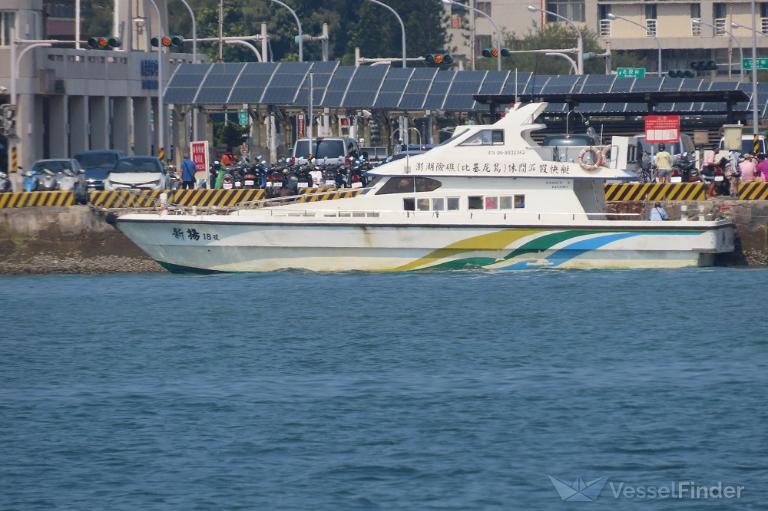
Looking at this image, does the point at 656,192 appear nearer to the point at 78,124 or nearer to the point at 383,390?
the point at 383,390

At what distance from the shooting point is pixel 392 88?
207ft

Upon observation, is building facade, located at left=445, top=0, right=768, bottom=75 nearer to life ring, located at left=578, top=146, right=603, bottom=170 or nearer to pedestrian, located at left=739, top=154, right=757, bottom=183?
pedestrian, located at left=739, top=154, right=757, bottom=183

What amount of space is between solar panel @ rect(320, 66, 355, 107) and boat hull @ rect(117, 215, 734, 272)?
28.6 m

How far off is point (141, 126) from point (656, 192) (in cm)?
4208

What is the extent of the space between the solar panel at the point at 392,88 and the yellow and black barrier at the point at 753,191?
1005 inches

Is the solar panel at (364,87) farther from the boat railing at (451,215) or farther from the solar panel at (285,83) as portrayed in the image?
the boat railing at (451,215)

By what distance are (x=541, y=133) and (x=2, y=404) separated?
31051mm

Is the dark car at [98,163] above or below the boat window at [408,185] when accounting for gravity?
above

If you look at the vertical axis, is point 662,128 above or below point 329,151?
below

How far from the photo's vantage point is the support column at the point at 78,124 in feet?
227

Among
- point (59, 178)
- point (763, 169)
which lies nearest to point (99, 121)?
point (59, 178)

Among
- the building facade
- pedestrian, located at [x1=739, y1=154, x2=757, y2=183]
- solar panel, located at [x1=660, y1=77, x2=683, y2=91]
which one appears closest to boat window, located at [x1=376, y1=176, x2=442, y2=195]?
pedestrian, located at [x1=739, y1=154, x2=757, y2=183]

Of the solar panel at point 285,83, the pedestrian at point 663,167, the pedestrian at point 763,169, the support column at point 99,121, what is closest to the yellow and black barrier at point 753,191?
the pedestrian at point 763,169

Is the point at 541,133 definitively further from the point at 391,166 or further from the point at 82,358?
the point at 82,358
